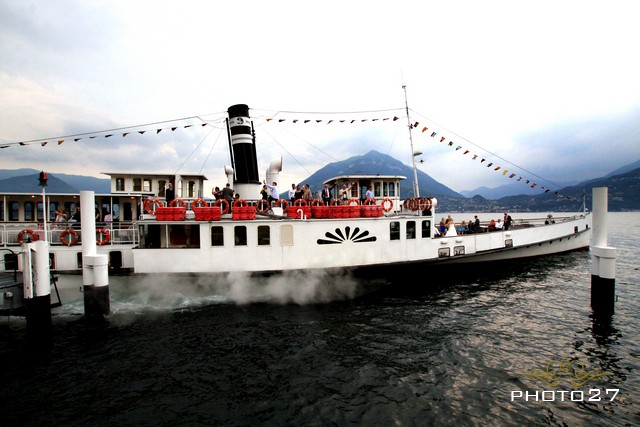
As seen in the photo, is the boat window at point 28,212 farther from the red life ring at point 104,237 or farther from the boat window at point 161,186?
the boat window at point 161,186

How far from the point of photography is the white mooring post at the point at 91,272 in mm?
11586

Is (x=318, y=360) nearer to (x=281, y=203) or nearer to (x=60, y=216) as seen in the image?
(x=281, y=203)

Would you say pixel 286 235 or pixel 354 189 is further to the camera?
pixel 354 189

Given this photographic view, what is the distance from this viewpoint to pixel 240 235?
542 inches

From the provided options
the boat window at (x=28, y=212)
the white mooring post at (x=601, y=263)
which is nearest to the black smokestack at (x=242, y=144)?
the boat window at (x=28, y=212)

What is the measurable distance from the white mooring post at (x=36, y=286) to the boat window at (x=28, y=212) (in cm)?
646

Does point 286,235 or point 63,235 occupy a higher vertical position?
point 63,235

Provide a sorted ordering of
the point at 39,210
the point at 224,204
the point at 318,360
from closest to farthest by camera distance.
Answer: the point at 318,360
the point at 224,204
the point at 39,210

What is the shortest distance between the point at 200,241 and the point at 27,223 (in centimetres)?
930

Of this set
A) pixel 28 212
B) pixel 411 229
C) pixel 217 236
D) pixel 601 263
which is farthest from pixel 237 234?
pixel 601 263

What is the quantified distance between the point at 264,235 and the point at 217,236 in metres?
2.02

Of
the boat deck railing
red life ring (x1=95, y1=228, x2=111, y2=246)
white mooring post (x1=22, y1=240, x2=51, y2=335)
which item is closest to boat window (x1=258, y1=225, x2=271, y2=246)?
the boat deck railing

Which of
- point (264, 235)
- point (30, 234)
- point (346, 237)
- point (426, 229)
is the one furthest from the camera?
point (426, 229)

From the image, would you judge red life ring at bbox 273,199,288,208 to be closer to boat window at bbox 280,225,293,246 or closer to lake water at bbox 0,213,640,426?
boat window at bbox 280,225,293,246
